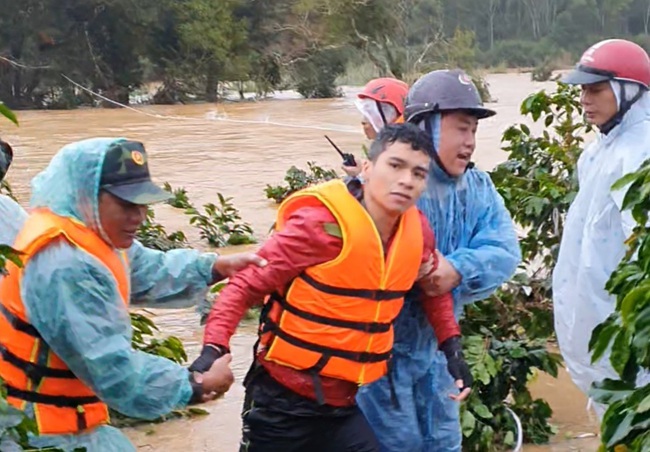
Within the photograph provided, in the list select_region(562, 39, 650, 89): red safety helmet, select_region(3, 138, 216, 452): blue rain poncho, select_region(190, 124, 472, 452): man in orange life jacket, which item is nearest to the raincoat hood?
select_region(3, 138, 216, 452): blue rain poncho

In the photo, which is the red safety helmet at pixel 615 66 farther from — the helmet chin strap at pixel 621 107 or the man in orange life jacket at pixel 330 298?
the man in orange life jacket at pixel 330 298

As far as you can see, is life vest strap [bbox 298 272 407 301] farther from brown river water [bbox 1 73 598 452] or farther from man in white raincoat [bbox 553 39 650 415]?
brown river water [bbox 1 73 598 452]

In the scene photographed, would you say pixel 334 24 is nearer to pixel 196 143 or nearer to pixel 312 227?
pixel 196 143

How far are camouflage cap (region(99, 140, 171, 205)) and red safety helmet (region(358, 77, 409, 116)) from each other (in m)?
1.52

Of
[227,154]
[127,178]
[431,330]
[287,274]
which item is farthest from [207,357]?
[227,154]

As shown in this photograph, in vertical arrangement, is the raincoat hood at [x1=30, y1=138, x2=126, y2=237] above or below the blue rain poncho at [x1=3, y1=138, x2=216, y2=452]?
above

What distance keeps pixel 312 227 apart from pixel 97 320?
815 mm

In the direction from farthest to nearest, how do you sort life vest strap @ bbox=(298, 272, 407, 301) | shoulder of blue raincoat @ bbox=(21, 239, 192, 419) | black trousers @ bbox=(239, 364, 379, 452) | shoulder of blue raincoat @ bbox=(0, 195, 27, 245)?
shoulder of blue raincoat @ bbox=(0, 195, 27, 245), black trousers @ bbox=(239, 364, 379, 452), life vest strap @ bbox=(298, 272, 407, 301), shoulder of blue raincoat @ bbox=(21, 239, 192, 419)

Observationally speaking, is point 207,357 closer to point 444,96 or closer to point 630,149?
point 444,96

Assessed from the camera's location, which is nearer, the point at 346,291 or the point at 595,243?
the point at 346,291

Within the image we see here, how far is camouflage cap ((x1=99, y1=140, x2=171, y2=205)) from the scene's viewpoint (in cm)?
280

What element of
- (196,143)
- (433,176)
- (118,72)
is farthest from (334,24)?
(433,176)

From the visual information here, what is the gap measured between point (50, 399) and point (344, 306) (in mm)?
895

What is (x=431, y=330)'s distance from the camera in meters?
3.65
